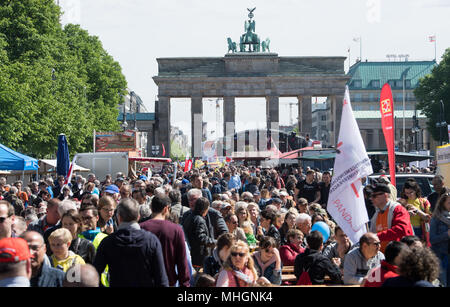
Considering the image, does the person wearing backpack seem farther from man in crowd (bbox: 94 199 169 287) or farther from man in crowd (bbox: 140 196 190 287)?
man in crowd (bbox: 94 199 169 287)

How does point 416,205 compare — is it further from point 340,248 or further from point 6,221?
point 6,221

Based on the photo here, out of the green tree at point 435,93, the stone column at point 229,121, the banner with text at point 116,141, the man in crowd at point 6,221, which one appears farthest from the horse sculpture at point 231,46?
the man in crowd at point 6,221

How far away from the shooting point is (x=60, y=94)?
42.5 meters

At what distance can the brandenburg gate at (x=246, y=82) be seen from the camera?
84125mm

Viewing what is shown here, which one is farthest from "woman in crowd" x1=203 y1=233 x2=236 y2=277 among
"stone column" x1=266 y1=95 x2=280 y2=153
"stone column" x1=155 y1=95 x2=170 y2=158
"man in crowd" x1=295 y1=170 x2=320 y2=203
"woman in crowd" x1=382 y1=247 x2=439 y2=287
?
"stone column" x1=155 y1=95 x2=170 y2=158

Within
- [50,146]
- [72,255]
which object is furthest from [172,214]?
[50,146]

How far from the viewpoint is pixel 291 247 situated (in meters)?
9.45

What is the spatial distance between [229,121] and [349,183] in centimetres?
7640

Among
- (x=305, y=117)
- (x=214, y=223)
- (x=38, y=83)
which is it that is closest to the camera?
(x=214, y=223)

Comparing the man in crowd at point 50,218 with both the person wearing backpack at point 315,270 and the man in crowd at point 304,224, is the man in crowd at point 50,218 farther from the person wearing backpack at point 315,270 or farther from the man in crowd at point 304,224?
the man in crowd at point 304,224

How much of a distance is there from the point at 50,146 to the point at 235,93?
46210 millimetres

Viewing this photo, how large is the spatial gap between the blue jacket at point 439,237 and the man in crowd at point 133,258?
461cm

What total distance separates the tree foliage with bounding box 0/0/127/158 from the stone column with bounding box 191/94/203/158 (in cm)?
3068

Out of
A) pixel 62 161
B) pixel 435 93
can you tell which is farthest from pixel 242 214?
pixel 435 93
